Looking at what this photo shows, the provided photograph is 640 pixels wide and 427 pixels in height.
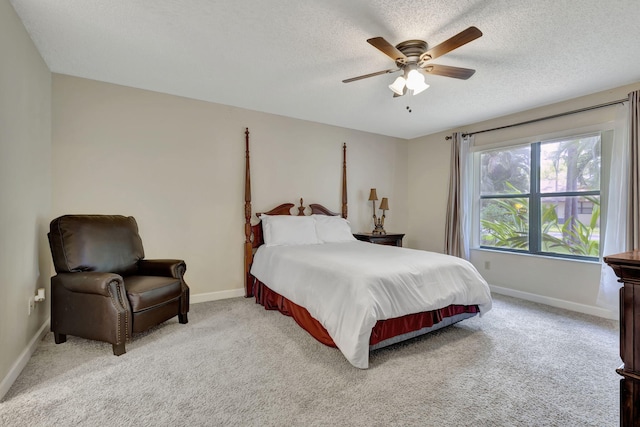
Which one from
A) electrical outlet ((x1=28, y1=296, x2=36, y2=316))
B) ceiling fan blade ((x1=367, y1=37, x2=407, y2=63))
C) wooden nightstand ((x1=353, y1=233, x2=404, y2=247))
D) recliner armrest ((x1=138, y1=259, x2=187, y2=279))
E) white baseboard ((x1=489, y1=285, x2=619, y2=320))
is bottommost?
white baseboard ((x1=489, y1=285, x2=619, y2=320))

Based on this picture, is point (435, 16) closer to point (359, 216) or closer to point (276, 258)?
point (276, 258)

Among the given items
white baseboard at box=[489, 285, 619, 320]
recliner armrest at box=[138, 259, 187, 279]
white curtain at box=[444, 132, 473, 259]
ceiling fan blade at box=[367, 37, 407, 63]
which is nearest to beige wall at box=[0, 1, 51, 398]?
recliner armrest at box=[138, 259, 187, 279]

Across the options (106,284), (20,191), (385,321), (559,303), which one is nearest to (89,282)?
(106,284)

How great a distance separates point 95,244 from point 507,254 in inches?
186

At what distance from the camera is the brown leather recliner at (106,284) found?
229cm

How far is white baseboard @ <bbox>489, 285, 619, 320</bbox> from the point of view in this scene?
322 cm

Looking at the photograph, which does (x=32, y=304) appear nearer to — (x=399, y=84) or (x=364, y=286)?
(x=364, y=286)

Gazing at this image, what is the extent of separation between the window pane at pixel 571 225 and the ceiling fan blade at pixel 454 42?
2.75 metres

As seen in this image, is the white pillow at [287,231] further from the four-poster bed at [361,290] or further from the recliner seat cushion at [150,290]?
the recliner seat cushion at [150,290]

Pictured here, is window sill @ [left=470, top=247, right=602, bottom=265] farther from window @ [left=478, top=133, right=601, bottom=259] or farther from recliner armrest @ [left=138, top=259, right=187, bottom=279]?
recliner armrest @ [left=138, top=259, right=187, bottom=279]

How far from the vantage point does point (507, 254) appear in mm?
4121

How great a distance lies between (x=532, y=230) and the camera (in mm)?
3959

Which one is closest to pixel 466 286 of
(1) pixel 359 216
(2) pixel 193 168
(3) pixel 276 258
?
(3) pixel 276 258

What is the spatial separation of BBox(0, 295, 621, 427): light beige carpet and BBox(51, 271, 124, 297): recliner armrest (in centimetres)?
48
